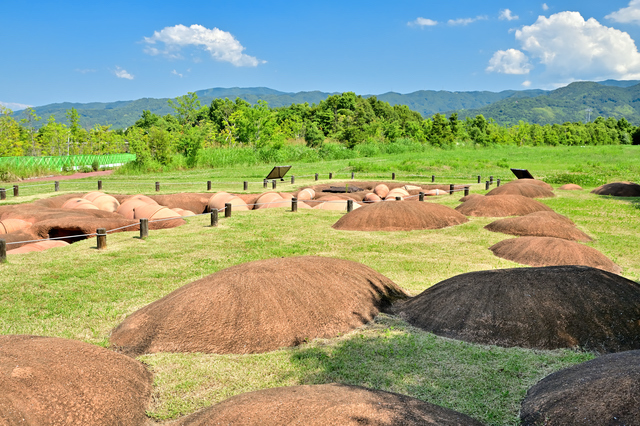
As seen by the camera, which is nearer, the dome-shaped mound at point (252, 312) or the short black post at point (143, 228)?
the dome-shaped mound at point (252, 312)

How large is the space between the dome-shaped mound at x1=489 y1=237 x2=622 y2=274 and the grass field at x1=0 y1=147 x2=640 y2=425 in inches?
15.7

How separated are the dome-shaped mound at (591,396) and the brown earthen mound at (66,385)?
3.05 meters

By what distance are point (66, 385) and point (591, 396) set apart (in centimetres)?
366

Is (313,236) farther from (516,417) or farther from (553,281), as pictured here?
(516,417)

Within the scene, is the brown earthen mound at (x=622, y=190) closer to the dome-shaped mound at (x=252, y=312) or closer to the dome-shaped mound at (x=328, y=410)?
the dome-shaped mound at (x=252, y=312)

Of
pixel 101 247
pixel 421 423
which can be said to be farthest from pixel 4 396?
pixel 101 247

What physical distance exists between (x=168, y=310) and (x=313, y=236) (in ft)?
21.5

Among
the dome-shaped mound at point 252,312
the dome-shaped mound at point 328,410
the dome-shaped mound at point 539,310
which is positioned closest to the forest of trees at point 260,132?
the dome-shaped mound at point 252,312

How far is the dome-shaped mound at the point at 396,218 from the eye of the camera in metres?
12.6

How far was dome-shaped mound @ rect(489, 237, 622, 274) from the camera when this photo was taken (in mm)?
8680

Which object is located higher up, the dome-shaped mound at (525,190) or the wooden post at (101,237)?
the dome-shaped mound at (525,190)

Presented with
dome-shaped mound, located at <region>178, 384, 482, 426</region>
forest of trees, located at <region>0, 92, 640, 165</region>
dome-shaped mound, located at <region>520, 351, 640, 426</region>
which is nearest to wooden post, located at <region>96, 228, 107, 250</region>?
dome-shaped mound, located at <region>178, 384, 482, 426</region>

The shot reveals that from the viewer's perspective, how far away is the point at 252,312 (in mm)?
5391

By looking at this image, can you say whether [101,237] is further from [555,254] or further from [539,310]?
[555,254]
